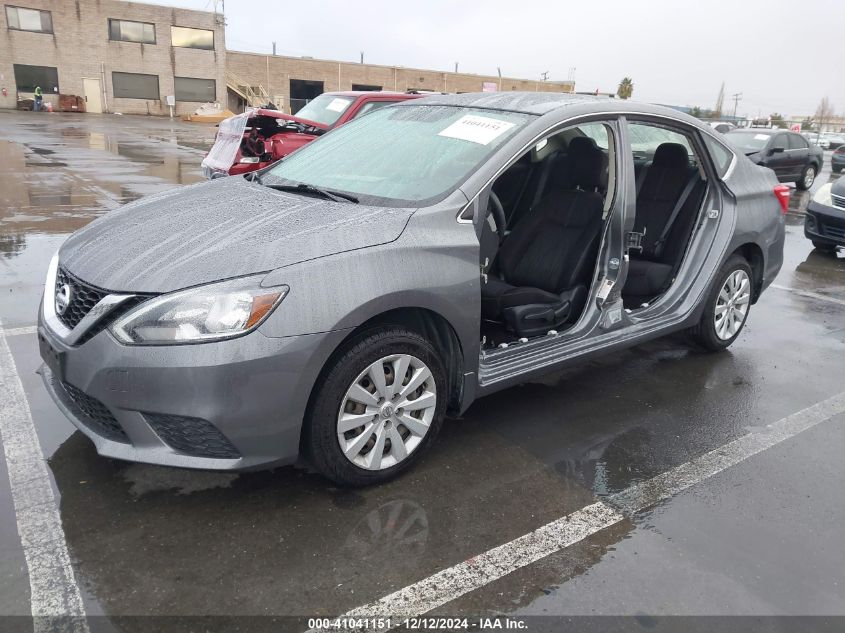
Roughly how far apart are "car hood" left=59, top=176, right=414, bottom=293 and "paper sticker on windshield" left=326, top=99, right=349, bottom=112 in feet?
22.8

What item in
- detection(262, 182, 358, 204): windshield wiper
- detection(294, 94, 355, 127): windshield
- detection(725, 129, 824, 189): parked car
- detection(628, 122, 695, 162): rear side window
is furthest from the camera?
detection(725, 129, 824, 189): parked car

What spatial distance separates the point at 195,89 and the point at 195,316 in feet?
151

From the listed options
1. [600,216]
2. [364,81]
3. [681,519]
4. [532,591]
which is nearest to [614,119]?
[600,216]

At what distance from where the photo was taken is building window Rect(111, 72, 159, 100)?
134 ft

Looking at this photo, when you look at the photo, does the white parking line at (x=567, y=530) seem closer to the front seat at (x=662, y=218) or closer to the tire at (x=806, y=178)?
the front seat at (x=662, y=218)

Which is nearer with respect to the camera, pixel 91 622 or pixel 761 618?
pixel 91 622

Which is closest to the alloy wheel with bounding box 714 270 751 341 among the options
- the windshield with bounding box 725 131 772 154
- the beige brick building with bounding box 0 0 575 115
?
the windshield with bounding box 725 131 772 154

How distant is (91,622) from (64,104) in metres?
43.6

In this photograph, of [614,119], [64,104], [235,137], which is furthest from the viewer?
[64,104]

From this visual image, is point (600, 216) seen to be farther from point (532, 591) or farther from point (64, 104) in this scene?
point (64, 104)

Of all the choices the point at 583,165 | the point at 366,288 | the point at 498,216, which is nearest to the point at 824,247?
the point at 583,165

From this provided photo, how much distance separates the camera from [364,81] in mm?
52344

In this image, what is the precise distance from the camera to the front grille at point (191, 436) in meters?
2.46

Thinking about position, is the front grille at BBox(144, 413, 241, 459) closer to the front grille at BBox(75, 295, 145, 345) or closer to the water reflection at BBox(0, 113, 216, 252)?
the front grille at BBox(75, 295, 145, 345)
